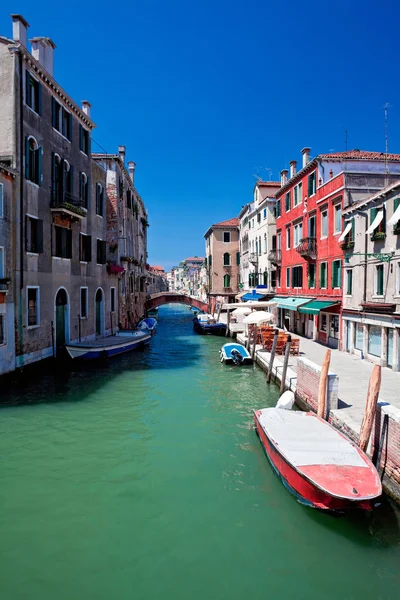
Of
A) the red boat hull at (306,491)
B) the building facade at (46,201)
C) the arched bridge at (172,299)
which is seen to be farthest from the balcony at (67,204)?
the arched bridge at (172,299)

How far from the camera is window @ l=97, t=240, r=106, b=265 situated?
2205 cm

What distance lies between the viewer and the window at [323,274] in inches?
784

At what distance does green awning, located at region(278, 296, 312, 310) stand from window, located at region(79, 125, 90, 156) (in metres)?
13.5

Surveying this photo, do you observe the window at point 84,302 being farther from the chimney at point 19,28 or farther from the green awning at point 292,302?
the green awning at point 292,302

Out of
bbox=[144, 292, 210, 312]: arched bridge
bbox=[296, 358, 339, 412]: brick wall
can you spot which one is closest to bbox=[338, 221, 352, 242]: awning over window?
bbox=[296, 358, 339, 412]: brick wall

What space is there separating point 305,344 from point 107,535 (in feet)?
52.6

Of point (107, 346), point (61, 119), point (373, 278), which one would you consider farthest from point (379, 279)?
point (61, 119)

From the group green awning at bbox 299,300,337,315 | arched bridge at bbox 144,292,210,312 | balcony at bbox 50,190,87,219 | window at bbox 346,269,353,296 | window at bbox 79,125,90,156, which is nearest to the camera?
balcony at bbox 50,190,87,219

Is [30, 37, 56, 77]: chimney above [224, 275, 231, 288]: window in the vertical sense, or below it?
above

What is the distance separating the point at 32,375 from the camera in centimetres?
1488

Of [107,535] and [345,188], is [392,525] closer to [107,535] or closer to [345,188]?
[107,535]

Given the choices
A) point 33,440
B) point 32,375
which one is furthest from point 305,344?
point 33,440

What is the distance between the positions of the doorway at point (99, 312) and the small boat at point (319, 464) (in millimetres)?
15451

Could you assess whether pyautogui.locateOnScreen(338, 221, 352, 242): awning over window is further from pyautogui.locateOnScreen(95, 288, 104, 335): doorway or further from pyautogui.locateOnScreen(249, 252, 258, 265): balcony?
pyautogui.locateOnScreen(249, 252, 258, 265): balcony
